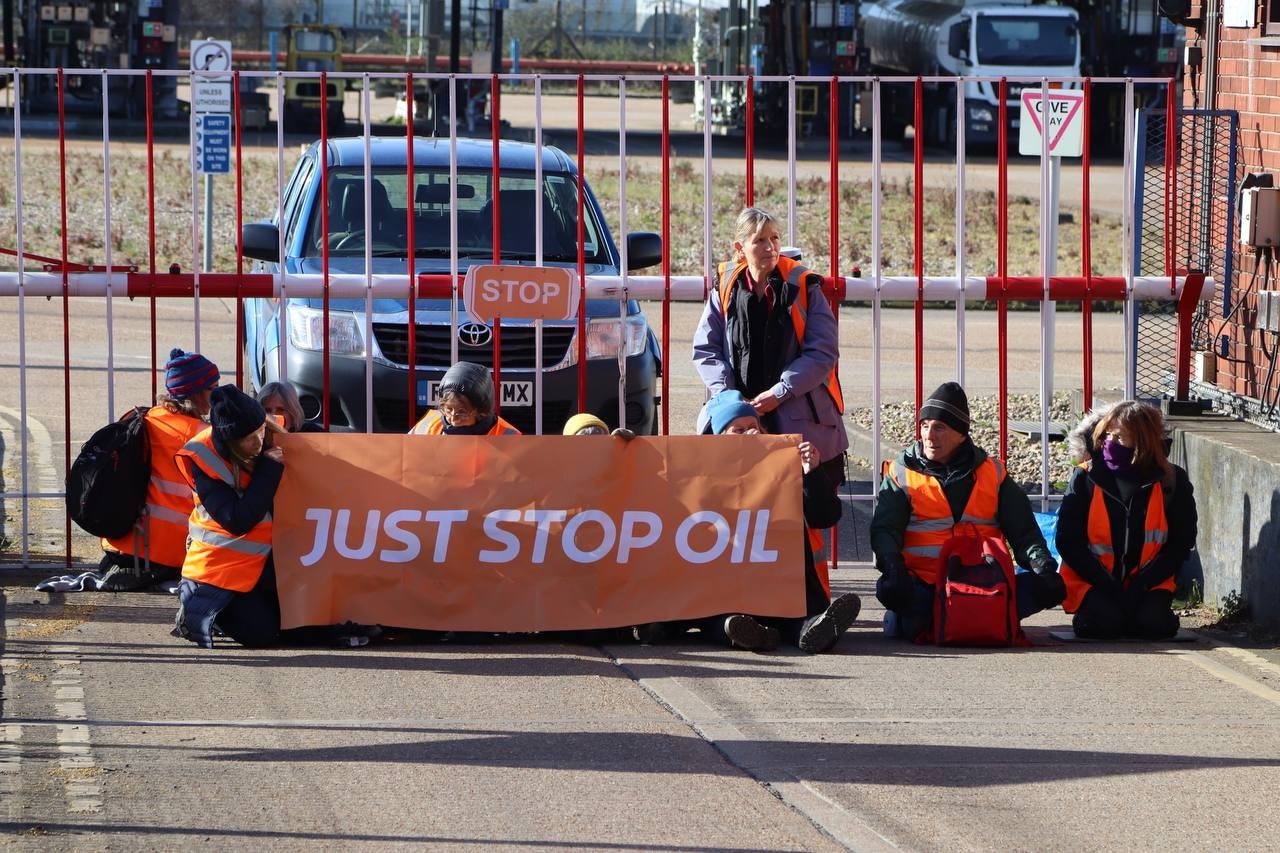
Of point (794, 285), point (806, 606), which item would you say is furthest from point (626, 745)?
point (794, 285)

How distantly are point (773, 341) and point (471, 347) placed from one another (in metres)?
1.95

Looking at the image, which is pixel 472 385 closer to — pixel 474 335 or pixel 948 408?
pixel 474 335

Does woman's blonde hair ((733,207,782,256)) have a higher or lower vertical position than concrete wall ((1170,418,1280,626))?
higher

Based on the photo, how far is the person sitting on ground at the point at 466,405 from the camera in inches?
285

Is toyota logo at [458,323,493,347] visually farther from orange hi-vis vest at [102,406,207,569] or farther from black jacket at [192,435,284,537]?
black jacket at [192,435,284,537]

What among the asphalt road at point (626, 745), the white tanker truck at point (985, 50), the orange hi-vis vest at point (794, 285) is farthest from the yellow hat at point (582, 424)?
the white tanker truck at point (985, 50)

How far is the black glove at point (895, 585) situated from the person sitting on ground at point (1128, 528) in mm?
662

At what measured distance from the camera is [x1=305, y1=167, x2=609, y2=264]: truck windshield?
9594 millimetres

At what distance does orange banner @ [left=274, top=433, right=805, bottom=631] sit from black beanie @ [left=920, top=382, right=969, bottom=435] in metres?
0.57

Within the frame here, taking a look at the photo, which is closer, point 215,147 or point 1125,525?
point 1125,525

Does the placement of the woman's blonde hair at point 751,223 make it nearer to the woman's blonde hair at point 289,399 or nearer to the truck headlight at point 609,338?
the truck headlight at point 609,338

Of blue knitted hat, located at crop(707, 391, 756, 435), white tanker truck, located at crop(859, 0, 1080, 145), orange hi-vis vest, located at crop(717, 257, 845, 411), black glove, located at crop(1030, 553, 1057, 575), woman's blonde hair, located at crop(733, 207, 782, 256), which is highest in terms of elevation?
white tanker truck, located at crop(859, 0, 1080, 145)

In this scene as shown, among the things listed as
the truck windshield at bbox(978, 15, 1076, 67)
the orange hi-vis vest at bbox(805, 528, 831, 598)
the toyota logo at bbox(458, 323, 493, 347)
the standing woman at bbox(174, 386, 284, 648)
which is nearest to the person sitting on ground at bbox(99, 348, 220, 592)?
the standing woman at bbox(174, 386, 284, 648)

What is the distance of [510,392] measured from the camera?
28.6 feet
